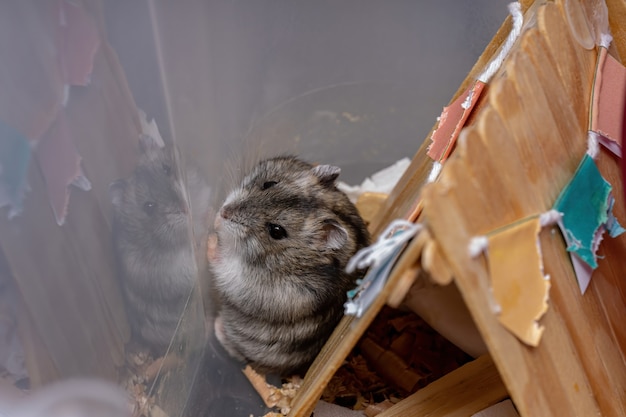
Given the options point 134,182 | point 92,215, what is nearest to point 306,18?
point 134,182

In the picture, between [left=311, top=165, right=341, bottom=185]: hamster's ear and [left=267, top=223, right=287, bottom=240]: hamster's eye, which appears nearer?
[left=267, top=223, right=287, bottom=240]: hamster's eye

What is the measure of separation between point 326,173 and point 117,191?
2.86 feet

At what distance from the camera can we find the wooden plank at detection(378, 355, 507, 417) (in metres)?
2.01

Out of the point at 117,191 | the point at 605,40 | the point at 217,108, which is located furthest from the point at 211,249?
the point at 605,40

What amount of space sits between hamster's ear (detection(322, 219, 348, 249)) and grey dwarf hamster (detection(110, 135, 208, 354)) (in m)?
0.49

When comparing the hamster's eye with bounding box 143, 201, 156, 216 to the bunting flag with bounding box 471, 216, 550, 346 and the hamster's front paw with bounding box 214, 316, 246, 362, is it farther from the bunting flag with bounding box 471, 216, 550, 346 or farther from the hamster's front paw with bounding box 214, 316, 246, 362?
the bunting flag with bounding box 471, 216, 550, 346

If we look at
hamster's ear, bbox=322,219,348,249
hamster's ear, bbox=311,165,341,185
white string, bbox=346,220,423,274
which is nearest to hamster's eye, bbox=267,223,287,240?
hamster's ear, bbox=322,219,348,249

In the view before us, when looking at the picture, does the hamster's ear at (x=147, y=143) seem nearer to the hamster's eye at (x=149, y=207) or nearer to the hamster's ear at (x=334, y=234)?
the hamster's eye at (x=149, y=207)

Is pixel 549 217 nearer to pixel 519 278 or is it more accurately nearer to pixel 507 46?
pixel 519 278

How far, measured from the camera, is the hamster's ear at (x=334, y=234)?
2.25 metres

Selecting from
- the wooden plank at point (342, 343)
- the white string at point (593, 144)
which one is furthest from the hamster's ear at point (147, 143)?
the white string at point (593, 144)

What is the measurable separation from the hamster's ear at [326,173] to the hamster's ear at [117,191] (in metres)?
0.83

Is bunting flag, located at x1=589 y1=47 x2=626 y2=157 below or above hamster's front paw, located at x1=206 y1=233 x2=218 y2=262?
above

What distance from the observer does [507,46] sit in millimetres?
1922
